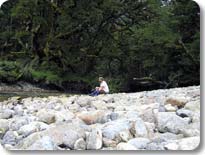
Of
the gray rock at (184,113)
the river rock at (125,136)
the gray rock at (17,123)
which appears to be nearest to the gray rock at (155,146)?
the river rock at (125,136)

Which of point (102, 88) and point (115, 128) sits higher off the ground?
point (102, 88)

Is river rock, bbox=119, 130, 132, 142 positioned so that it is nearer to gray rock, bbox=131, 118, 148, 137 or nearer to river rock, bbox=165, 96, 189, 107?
gray rock, bbox=131, 118, 148, 137

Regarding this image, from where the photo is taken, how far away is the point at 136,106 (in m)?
3.44

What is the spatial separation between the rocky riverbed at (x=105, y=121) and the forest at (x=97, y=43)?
77mm

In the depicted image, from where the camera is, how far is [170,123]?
335 cm

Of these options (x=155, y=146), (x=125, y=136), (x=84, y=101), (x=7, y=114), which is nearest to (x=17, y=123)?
(x=7, y=114)

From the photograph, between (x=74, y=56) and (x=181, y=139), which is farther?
(x=74, y=56)

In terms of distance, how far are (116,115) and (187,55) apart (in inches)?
20.2

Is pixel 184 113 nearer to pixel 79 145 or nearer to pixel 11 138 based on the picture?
pixel 79 145

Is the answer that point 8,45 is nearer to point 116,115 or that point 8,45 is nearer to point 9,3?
point 9,3

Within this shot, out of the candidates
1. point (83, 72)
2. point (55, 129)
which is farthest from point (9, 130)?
point (83, 72)

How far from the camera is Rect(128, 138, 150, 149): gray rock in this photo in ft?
10.7

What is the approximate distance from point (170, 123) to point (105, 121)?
14.1 inches

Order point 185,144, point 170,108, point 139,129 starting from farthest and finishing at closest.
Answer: point 170,108 < point 139,129 < point 185,144
